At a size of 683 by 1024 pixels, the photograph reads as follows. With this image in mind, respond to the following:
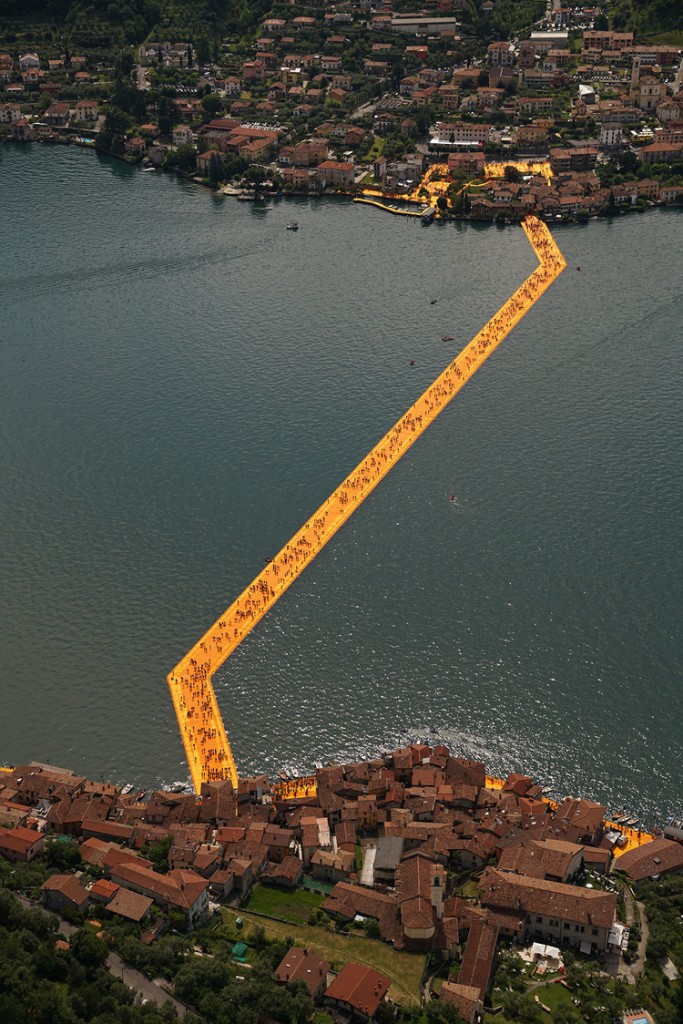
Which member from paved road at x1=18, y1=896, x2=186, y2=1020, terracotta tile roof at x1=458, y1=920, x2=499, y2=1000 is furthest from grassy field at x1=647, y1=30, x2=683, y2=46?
paved road at x1=18, y1=896, x2=186, y2=1020

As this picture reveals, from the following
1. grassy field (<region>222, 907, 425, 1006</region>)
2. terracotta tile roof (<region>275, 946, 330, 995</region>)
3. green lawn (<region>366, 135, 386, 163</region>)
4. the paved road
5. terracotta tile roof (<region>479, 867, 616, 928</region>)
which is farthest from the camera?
green lawn (<region>366, 135, 386, 163</region>)

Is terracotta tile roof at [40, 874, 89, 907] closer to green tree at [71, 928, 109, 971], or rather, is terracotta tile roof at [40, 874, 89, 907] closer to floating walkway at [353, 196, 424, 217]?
green tree at [71, 928, 109, 971]

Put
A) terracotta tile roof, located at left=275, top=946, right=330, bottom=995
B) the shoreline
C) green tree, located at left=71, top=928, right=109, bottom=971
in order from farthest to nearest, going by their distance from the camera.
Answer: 1. the shoreline
2. green tree, located at left=71, top=928, right=109, bottom=971
3. terracotta tile roof, located at left=275, top=946, right=330, bottom=995

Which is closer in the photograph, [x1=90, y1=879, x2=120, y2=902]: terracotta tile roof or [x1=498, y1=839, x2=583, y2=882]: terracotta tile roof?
[x1=90, y1=879, x2=120, y2=902]: terracotta tile roof

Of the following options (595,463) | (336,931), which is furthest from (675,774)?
(595,463)

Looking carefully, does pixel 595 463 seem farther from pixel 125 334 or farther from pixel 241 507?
pixel 125 334

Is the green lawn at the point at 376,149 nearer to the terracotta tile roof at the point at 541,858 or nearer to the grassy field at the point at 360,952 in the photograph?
the terracotta tile roof at the point at 541,858
